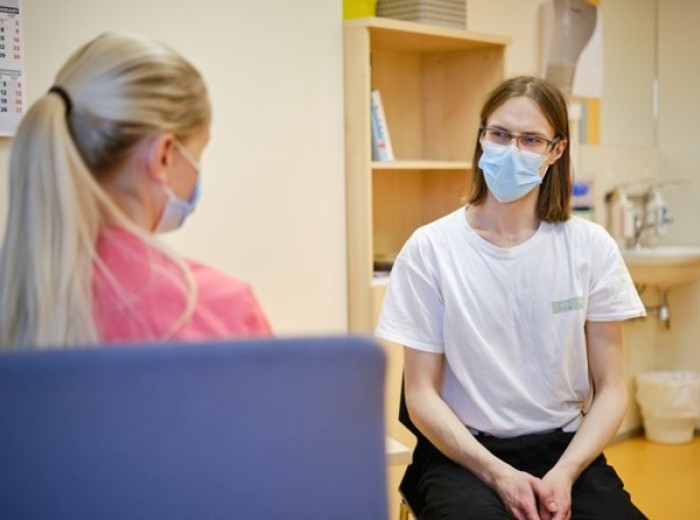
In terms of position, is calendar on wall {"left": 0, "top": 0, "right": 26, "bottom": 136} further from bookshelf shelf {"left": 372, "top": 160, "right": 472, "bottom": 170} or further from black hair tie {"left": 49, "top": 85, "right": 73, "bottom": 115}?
black hair tie {"left": 49, "top": 85, "right": 73, "bottom": 115}

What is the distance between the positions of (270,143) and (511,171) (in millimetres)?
1142

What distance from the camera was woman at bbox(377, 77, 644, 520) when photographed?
1796 mm

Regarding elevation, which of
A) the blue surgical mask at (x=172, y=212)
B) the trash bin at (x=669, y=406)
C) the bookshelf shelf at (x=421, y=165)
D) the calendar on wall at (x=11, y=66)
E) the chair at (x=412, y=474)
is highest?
the calendar on wall at (x=11, y=66)

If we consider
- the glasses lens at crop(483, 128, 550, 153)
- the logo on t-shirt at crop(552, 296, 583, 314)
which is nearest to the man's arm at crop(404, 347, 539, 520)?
the logo on t-shirt at crop(552, 296, 583, 314)

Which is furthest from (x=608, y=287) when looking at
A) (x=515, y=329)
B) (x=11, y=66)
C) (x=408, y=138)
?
(x=408, y=138)

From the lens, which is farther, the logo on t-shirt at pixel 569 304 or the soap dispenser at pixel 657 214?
the soap dispenser at pixel 657 214

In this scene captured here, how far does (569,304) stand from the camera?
190 centimetres

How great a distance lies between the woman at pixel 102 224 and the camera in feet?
3.18

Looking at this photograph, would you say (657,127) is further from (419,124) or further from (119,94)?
(119,94)

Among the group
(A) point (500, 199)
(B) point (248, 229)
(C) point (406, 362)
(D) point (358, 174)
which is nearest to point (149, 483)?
(C) point (406, 362)

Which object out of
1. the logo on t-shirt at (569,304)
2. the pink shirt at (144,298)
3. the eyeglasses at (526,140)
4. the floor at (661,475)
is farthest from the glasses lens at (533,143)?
the floor at (661,475)

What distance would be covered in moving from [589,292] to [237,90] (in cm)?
136

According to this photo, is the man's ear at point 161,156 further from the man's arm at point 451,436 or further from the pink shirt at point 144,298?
the man's arm at point 451,436

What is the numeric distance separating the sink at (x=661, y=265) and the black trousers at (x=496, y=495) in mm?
2166
